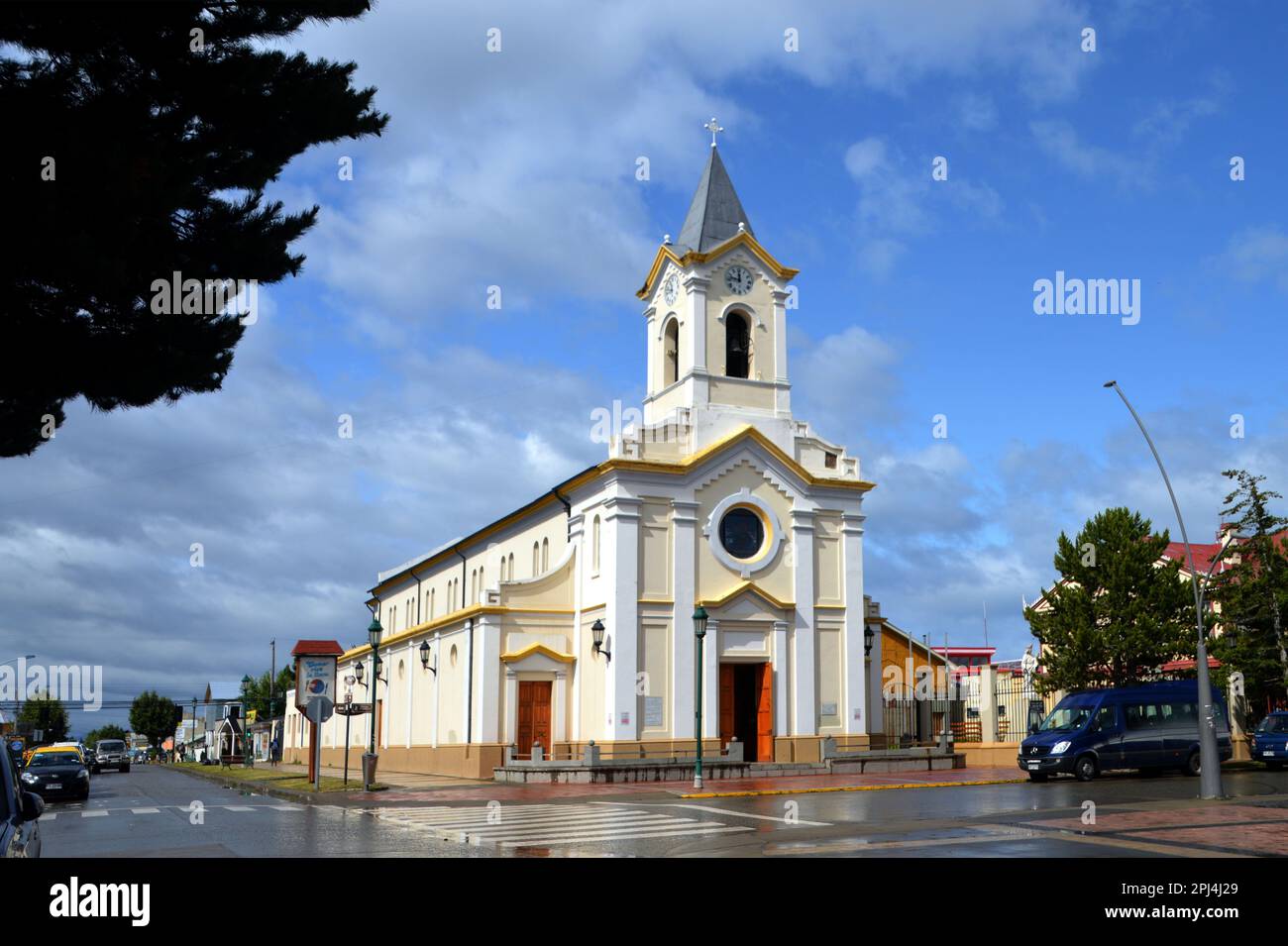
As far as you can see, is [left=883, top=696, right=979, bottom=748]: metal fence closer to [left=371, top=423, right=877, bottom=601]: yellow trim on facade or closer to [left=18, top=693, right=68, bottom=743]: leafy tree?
[left=371, top=423, right=877, bottom=601]: yellow trim on facade

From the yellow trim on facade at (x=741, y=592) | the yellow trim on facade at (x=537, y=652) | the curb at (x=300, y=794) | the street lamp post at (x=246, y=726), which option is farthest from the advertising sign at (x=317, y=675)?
the street lamp post at (x=246, y=726)

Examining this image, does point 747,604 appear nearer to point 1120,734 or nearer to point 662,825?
point 1120,734

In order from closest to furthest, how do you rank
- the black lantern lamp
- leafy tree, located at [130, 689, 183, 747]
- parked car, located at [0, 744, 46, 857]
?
parked car, located at [0, 744, 46, 857], the black lantern lamp, leafy tree, located at [130, 689, 183, 747]

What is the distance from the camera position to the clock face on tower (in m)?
39.9

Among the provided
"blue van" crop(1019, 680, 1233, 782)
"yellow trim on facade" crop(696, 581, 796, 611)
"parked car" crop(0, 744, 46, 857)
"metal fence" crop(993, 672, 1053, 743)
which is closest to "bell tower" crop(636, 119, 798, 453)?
"yellow trim on facade" crop(696, 581, 796, 611)

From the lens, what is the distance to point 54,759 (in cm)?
3656

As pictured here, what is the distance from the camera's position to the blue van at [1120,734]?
89.2ft

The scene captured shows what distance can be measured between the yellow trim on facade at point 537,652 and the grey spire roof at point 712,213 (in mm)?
14851

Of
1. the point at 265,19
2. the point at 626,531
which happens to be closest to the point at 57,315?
the point at 265,19

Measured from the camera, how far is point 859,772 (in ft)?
110

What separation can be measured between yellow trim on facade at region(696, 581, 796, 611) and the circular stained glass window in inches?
51.8
